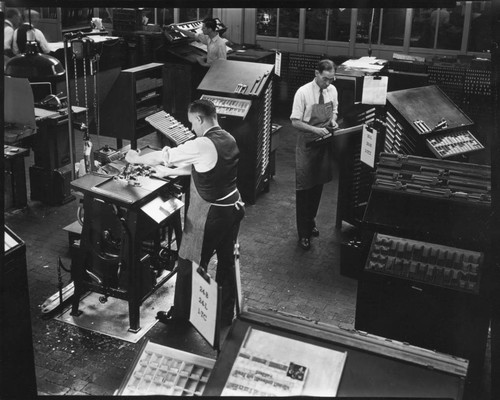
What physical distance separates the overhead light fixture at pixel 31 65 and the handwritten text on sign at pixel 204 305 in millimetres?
3468

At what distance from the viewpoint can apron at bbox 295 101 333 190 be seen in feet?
20.2

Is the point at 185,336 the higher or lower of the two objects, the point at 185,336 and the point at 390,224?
the lower

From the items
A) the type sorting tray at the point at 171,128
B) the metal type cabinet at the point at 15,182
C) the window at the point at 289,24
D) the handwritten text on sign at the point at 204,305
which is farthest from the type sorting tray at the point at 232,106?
the window at the point at 289,24

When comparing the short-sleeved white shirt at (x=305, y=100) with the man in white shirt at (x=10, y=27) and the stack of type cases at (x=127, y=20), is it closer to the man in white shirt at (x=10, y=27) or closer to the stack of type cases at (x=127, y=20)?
the man in white shirt at (x=10, y=27)

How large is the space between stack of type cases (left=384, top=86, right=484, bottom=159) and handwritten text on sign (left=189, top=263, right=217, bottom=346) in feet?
11.2

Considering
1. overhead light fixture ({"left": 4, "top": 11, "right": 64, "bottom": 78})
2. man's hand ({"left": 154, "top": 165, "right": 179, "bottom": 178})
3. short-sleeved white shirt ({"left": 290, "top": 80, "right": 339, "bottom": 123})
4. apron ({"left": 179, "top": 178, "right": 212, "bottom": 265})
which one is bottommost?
apron ({"left": 179, "top": 178, "right": 212, "bottom": 265})

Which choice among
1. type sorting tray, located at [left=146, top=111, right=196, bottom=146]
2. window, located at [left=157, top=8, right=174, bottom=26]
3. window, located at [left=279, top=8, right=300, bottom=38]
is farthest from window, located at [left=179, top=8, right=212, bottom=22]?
type sorting tray, located at [left=146, top=111, right=196, bottom=146]

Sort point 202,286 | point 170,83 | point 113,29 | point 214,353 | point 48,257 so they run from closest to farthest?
1. point 202,286
2. point 214,353
3. point 48,257
4. point 170,83
5. point 113,29

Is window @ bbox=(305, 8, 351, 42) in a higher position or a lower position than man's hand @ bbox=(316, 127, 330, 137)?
higher

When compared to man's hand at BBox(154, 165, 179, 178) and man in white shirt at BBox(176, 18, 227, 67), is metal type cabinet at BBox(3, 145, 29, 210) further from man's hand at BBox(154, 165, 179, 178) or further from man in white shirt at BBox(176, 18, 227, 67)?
man in white shirt at BBox(176, 18, 227, 67)

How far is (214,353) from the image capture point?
4664 millimetres

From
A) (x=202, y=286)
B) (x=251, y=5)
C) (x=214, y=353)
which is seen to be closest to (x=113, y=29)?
(x=214, y=353)

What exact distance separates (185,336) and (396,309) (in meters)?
1.63

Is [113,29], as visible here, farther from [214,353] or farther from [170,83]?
[214,353]
